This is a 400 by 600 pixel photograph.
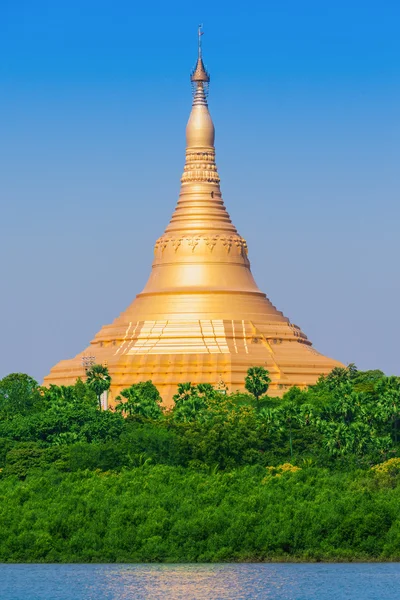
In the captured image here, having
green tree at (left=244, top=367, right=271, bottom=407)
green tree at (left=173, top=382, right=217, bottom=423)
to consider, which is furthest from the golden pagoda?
green tree at (left=173, top=382, right=217, bottom=423)

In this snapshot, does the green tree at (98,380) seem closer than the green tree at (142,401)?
No

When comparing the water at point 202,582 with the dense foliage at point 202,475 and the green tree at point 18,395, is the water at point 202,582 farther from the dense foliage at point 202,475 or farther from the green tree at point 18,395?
the green tree at point 18,395

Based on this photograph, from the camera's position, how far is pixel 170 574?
254ft

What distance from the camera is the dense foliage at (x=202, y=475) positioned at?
80938 mm

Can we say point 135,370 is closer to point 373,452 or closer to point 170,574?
point 373,452

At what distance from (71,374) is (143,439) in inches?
1243

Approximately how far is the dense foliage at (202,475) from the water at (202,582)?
55.1 inches

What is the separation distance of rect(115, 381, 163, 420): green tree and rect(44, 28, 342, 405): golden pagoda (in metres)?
4.50

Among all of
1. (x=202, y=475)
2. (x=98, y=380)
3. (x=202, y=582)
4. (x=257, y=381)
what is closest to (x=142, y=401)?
(x=98, y=380)

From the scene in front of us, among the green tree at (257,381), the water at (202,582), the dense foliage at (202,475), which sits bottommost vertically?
the water at (202,582)

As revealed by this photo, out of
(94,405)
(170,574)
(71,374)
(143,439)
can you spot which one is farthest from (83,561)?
(71,374)

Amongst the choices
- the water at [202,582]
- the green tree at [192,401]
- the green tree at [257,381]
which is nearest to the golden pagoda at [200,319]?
the green tree at [257,381]

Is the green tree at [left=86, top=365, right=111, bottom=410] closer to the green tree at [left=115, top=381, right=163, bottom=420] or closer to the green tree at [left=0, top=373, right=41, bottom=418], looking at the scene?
the green tree at [left=115, top=381, right=163, bottom=420]

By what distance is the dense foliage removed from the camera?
266ft
